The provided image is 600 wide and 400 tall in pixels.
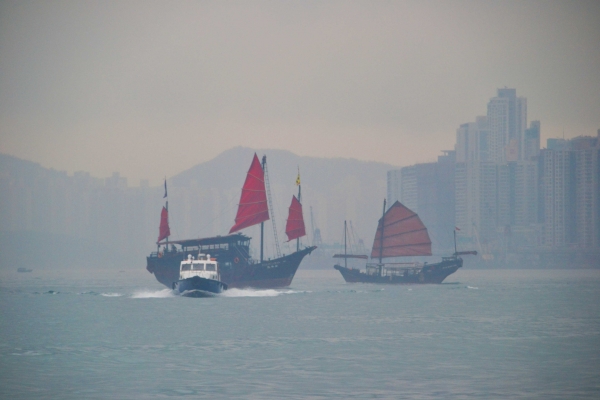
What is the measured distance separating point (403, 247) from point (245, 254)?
3858cm

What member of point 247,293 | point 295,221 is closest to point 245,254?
point 247,293

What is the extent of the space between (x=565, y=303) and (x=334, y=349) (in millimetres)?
46470

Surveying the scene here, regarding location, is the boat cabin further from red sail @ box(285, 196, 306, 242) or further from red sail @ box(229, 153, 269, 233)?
red sail @ box(285, 196, 306, 242)

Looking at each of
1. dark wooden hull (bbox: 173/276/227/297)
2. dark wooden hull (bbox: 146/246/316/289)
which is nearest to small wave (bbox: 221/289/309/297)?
dark wooden hull (bbox: 146/246/316/289)

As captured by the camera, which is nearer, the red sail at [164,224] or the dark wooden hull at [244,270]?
the dark wooden hull at [244,270]

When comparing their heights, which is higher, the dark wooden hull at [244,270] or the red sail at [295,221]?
the red sail at [295,221]

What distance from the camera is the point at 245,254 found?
3927 inches

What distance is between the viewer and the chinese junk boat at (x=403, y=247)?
A: 427 ft

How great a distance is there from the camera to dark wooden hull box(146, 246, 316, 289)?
99125mm

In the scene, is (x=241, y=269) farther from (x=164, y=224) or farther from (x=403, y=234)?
(x=403, y=234)

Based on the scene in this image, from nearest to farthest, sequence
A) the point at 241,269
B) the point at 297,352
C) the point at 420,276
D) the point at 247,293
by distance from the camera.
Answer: the point at 297,352, the point at 247,293, the point at 241,269, the point at 420,276

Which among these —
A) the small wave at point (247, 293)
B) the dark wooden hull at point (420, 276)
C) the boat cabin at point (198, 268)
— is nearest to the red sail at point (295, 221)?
the small wave at point (247, 293)

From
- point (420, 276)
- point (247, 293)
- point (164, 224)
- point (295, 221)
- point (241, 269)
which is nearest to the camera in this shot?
point (247, 293)

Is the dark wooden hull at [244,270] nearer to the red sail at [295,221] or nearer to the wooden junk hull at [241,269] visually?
the wooden junk hull at [241,269]
